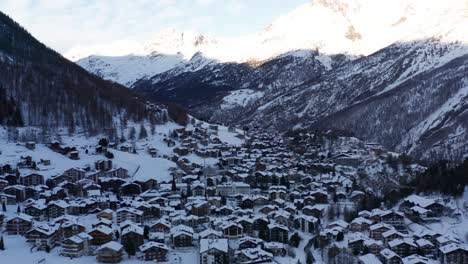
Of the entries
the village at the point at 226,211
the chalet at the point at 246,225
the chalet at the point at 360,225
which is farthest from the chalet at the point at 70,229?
the chalet at the point at 360,225

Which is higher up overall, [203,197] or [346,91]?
[346,91]

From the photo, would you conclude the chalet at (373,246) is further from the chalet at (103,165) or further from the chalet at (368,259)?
the chalet at (103,165)

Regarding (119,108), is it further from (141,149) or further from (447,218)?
(447,218)

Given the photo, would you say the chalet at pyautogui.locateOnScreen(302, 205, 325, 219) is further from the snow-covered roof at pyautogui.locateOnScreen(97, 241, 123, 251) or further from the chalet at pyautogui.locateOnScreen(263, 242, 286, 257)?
the snow-covered roof at pyautogui.locateOnScreen(97, 241, 123, 251)

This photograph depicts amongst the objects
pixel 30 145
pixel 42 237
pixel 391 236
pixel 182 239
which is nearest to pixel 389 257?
pixel 391 236

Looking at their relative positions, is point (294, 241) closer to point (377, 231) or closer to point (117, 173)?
point (377, 231)

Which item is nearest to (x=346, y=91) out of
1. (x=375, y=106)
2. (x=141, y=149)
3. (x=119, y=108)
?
(x=375, y=106)

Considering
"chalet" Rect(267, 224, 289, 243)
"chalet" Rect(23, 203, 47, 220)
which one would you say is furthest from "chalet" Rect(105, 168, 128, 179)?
"chalet" Rect(267, 224, 289, 243)
